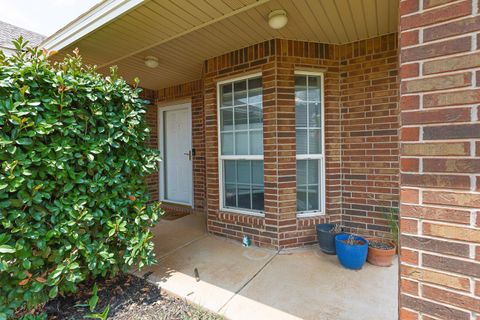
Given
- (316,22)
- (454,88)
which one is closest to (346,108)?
(316,22)

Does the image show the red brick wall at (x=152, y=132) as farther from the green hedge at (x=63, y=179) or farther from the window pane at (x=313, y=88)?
the window pane at (x=313, y=88)

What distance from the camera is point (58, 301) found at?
1.96 m

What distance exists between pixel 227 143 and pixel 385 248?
2287 millimetres

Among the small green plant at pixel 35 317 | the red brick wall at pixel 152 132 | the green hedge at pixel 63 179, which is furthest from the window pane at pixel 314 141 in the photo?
the red brick wall at pixel 152 132

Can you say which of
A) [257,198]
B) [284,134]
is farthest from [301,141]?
[257,198]

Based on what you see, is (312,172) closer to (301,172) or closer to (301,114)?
(301,172)

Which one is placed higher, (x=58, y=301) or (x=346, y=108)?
(x=346, y=108)

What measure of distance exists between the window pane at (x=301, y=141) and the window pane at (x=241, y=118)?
0.72 m

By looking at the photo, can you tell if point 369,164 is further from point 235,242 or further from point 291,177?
point 235,242

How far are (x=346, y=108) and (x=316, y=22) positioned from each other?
3.73 ft

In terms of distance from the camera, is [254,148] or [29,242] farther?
[254,148]

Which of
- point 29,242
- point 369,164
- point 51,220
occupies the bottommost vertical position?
point 29,242

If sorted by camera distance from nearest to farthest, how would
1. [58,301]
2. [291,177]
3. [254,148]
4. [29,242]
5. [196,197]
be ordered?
[29,242] < [58,301] < [291,177] < [254,148] < [196,197]

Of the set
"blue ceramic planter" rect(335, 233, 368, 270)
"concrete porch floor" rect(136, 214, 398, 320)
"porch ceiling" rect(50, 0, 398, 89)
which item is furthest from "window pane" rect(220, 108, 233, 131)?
"blue ceramic planter" rect(335, 233, 368, 270)
